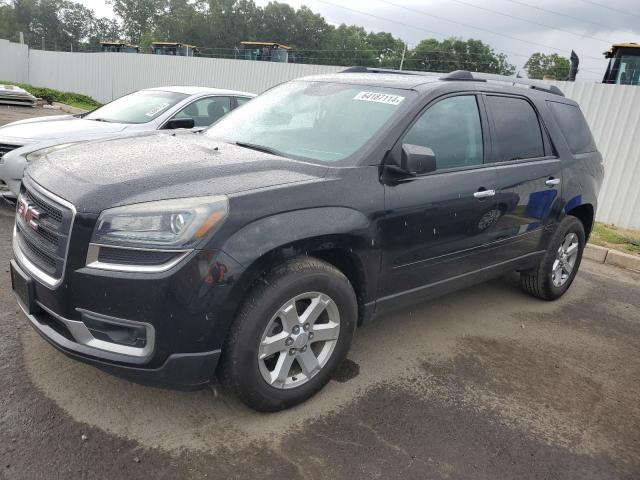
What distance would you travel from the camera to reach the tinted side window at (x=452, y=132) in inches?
131

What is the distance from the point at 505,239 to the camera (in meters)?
3.96

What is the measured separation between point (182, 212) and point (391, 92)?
174 centimetres

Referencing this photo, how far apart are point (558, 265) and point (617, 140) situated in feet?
14.2

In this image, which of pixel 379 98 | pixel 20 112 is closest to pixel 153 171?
pixel 379 98

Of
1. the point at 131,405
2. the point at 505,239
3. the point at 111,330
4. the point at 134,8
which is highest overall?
the point at 134,8

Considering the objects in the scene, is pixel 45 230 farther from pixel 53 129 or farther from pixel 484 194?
pixel 53 129

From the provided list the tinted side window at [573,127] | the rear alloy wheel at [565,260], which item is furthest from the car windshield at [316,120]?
the rear alloy wheel at [565,260]

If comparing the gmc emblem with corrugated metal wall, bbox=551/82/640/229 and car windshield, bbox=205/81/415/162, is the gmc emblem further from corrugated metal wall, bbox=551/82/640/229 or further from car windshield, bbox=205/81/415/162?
corrugated metal wall, bbox=551/82/640/229

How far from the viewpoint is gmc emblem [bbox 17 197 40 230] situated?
2.60 metres

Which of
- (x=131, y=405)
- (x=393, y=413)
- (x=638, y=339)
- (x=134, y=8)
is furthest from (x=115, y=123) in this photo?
(x=134, y=8)

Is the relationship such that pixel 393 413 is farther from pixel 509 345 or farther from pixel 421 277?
pixel 509 345

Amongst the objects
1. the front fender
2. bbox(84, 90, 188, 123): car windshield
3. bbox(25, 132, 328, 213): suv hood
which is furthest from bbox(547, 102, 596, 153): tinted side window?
bbox(84, 90, 188, 123): car windshield

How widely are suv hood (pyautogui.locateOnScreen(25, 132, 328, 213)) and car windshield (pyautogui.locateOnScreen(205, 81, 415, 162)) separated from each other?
25cm

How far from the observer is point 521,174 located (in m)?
3.95
